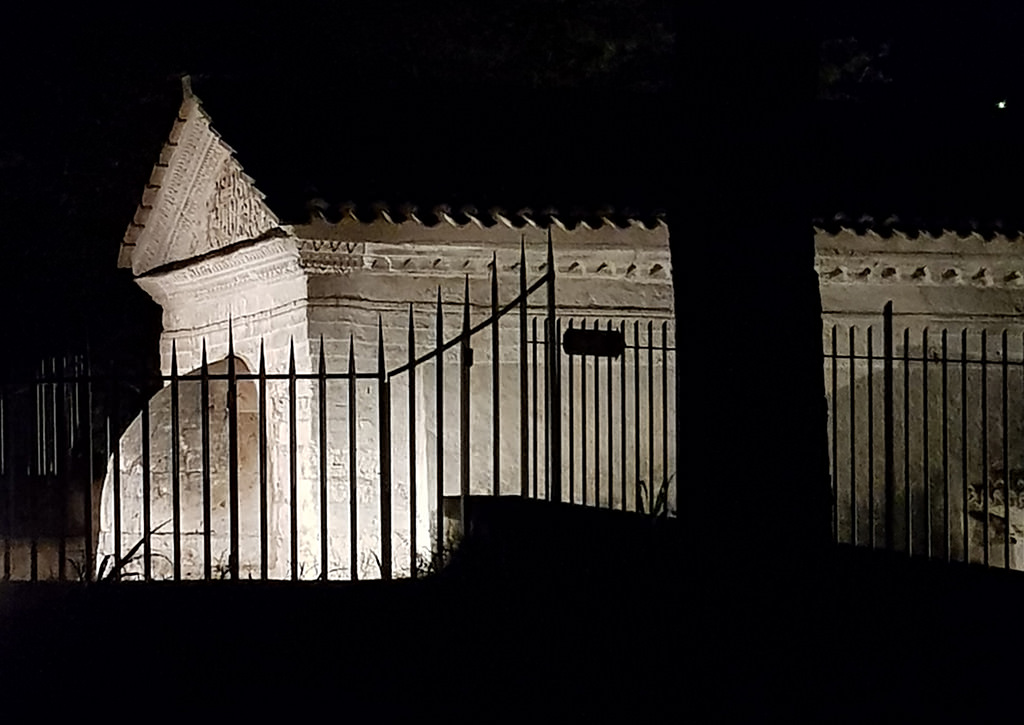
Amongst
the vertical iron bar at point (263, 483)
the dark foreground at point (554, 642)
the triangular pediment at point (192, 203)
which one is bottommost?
the dark foreground at point (554, 642)

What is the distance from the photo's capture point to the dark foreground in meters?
7.01

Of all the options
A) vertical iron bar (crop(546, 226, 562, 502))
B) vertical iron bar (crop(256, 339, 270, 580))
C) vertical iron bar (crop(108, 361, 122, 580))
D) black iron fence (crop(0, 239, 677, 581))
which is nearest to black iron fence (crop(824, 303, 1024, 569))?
black iron fence (crop(0, 239, 677, 581))

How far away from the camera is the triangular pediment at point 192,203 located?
40.6 ft

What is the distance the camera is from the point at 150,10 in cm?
2019

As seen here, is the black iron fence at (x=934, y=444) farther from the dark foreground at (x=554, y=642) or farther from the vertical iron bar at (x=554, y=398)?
the dark foreground at (x=554, y=642)

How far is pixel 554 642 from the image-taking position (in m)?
7.24

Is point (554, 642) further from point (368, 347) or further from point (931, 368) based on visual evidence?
point (931, 368)

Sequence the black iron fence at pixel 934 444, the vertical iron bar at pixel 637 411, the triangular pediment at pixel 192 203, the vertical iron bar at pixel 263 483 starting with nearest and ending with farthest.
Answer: the vertical iron bar at pixel 263 483
the vertical iron bar at pixel 637 411
the triangular pediment at pixel 192 203
the black iron fence at pixel 934 444

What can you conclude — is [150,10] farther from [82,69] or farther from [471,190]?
[471,190]

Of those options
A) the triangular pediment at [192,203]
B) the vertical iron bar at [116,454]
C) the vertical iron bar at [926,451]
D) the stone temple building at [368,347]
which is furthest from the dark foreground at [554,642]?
the triangular pediment at [192,203]

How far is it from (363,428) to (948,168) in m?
5.47

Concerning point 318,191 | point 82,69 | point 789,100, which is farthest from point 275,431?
point 82,69

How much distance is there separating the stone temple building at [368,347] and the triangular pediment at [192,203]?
0.04m

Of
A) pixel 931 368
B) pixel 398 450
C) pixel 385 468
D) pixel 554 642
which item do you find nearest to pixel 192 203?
pixel 398 450
